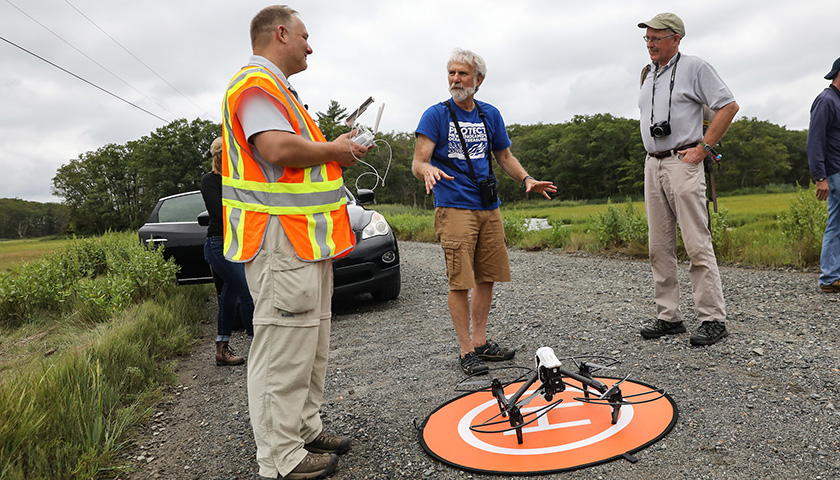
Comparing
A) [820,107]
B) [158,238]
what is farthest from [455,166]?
[158,238]

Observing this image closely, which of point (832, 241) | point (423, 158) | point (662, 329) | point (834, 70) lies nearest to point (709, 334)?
point (662, 329)

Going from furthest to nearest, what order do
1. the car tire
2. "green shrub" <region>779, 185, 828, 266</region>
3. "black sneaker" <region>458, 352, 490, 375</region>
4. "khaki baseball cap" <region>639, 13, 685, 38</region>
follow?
1. "green shrub" <region>779, 185, 828, 266</region>
2. the car tire
3. "khaki baseball cap" <region>639, 13, 685, 38</region>
4. "black sneaker" <region>458, 352, 490, 375</region>

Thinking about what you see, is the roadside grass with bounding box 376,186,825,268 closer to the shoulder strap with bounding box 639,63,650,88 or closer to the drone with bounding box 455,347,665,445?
the shoulder strap with bounding box 639,63,650,88

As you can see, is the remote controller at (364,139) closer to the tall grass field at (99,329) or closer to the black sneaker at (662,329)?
the tall grass field at (99,329)

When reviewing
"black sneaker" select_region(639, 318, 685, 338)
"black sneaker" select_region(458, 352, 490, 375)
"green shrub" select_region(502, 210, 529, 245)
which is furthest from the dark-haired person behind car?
"green shrub" select_region(502, 210, 529, 245)

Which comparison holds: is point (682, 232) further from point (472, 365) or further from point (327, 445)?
point (327, 445)

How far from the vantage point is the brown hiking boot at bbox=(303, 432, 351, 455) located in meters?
2.65

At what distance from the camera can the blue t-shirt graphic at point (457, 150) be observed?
12.2 feet

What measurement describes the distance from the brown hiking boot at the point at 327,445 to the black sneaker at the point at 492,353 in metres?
1.52

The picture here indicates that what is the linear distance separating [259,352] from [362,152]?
3.22 feet

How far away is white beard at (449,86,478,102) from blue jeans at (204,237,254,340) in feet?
7.11

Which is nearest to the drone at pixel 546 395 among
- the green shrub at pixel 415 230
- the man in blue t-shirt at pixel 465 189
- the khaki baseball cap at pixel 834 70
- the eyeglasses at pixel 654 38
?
the man in blue t-shirt at pixel 465 189

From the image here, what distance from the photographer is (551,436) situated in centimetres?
266

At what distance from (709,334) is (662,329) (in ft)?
1.25
